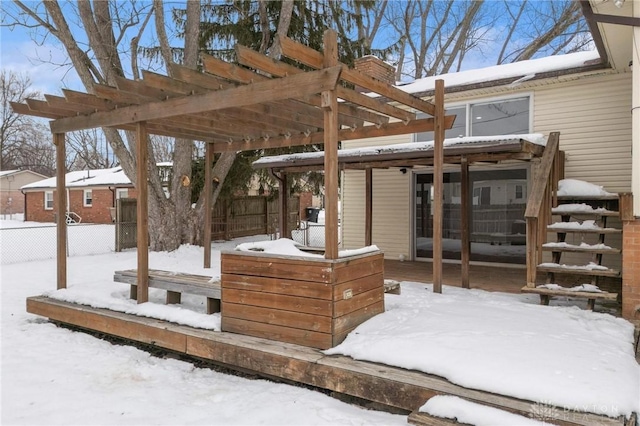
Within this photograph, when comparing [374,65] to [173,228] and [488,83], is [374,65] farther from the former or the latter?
[173,228]

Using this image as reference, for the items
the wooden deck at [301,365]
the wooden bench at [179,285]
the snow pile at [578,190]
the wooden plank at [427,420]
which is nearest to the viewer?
the wooden plank at [427,420]

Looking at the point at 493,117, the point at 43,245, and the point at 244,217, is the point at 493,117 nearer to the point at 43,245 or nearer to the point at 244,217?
the point at 244,217

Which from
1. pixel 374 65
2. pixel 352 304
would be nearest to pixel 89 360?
pixel 352 304

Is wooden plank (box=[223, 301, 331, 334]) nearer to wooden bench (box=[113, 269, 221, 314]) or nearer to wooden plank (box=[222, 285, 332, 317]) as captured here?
wooden plank (box=[222, 285, 332, 317])

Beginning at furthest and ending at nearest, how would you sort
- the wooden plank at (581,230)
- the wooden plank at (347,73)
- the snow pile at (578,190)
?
the snow pile at (578,190)
the wooden plank at (581,230)
the wooden plank at (347,73)

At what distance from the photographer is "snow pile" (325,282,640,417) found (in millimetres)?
2666

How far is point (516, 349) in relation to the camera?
10.7 ft

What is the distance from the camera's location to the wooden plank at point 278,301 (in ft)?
12.0

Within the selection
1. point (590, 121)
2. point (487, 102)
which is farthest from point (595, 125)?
point (487, 102)

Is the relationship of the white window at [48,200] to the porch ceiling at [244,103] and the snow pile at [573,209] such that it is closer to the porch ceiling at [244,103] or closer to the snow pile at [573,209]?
the porch ceiling at [244,103]

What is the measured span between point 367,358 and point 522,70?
23.5ft

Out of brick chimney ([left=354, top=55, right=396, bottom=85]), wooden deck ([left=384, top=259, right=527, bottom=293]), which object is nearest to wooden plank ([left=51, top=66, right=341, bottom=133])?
wooden deck ([left=384, top=259, right=527, bottom=293])

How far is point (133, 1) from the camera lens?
10914 millimetres

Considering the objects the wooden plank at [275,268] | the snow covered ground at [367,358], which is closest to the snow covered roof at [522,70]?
the snow covered ground at [367,358]
